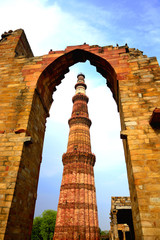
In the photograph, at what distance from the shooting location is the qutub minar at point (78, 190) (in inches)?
510

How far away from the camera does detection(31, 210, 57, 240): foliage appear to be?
25.7 metres

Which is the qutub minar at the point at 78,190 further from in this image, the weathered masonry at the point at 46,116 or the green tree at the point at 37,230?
the green tree at the point at 37,230

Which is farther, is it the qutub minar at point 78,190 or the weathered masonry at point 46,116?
the qutub minar at point 78,190

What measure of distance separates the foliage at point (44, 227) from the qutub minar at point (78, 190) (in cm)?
1501

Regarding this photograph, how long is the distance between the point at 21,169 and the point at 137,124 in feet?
9.00

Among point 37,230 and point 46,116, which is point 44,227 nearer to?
point 37,230

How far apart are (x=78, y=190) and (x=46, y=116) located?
1036 centimetres

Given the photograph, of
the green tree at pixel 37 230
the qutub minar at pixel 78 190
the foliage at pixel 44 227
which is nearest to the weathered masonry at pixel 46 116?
the qutub minar at pixel 78 190

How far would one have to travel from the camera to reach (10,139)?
13.0 feet

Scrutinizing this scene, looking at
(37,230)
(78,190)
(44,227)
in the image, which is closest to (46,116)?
(78,190)

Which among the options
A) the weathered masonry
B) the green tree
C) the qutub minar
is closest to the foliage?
Answer: the green tree

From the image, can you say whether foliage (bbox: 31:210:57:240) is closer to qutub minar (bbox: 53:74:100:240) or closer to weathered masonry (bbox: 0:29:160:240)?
qutub minar (bbox: 53:74:100:240)

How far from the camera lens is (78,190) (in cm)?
1439

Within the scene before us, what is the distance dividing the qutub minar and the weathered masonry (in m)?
10.3
